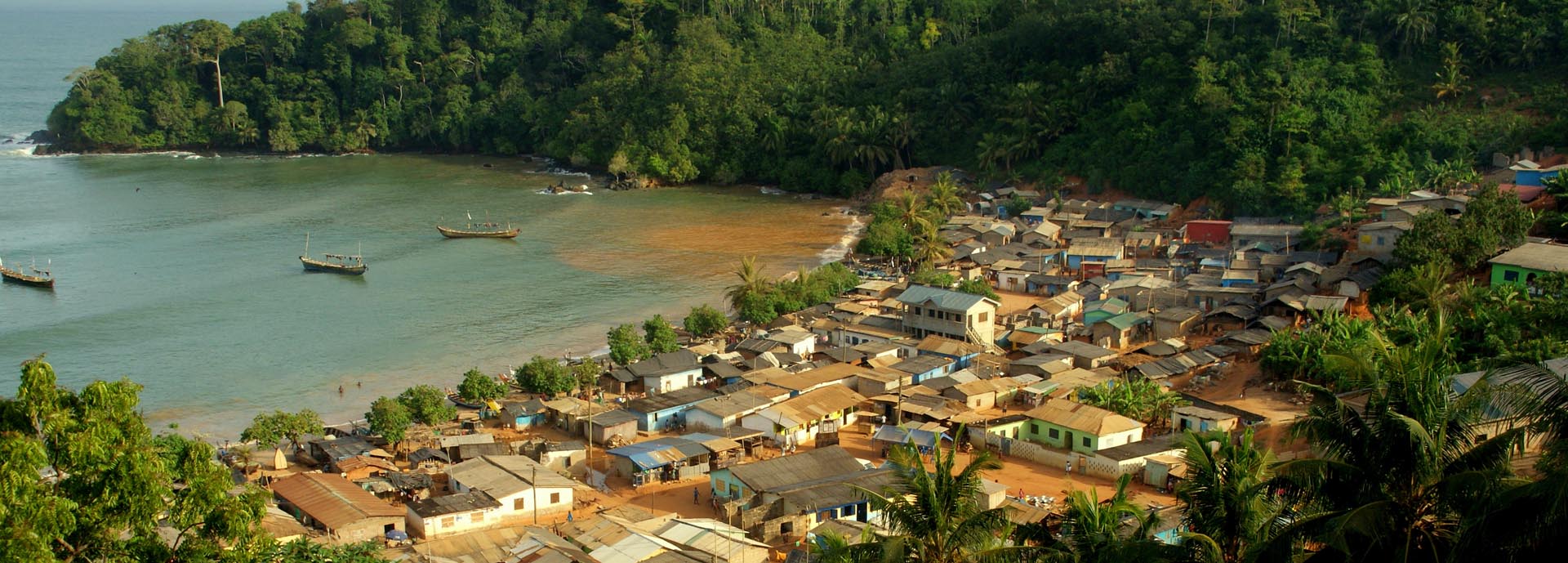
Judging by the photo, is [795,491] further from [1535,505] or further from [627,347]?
[1535,505]

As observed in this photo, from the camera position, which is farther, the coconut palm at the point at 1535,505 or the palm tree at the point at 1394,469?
the palm tree at the point at 1394,469

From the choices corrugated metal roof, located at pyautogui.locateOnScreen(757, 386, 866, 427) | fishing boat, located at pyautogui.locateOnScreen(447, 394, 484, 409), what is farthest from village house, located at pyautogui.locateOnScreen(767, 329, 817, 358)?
fishing boat, located at pyautogui.locateOnScreen(447, 394, 484, 409)

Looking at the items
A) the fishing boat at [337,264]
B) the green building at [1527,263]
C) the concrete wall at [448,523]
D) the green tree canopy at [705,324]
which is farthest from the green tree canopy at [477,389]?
the green building at [1527,263]

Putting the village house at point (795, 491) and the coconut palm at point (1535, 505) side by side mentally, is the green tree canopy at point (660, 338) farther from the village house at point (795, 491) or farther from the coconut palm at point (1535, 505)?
the coconut palm at point (1535, 505)

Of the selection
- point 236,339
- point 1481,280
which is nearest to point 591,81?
point 236,339

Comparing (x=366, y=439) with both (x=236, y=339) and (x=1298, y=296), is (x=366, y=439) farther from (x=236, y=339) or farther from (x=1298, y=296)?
(x=1298, y=296)
